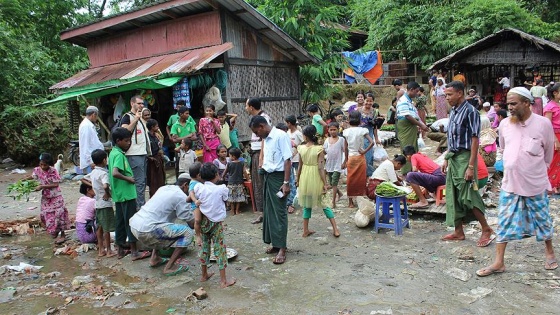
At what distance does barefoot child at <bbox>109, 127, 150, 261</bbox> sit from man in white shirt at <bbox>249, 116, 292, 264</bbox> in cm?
162

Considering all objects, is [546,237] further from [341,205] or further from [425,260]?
[341,205]

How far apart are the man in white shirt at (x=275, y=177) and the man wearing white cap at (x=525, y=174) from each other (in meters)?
2.21

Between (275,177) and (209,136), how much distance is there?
299 cm

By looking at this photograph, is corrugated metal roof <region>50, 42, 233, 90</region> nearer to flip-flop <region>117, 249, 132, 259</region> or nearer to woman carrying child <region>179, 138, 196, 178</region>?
woman carrying child <region>179, 138, 196, 178</region>

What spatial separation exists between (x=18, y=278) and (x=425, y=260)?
4744 millimetres

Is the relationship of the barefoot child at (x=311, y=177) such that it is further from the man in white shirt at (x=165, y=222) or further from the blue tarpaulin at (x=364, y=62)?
the blue tarpaulin at (x=364, y=62)

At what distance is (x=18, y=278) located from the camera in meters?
5.07

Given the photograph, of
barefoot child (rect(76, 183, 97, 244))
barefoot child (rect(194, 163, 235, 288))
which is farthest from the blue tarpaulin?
barefoot child (rect(194, 163, 235, 288))

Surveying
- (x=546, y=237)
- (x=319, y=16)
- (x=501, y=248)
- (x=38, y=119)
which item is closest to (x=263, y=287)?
(x=501, y=248)

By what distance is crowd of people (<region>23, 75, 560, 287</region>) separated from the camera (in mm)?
3965

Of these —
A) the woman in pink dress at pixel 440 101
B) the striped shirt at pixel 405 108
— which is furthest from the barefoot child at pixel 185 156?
the woman in pink dress at pixel 440 101

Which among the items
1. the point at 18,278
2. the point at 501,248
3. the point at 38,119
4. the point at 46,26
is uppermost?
the point at 46,26

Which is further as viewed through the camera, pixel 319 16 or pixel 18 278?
pixel 319 16

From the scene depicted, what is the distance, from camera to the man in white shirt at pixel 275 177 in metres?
4.81
